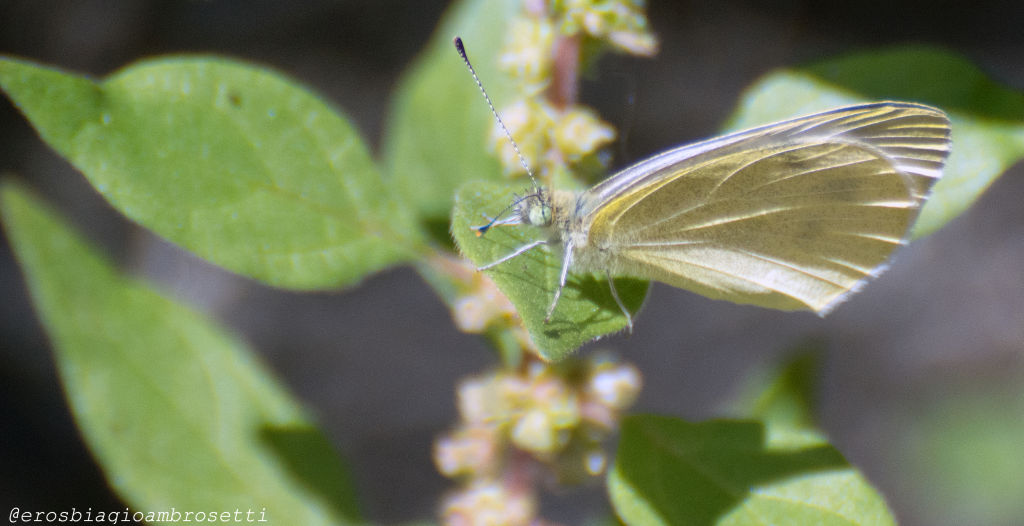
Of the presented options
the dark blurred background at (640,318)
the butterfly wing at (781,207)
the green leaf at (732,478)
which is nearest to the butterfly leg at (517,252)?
the butterfly wing at (781,207)

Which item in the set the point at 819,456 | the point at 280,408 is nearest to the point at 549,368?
the point at 819,456

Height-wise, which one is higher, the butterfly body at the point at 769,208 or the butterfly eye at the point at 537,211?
the butterfly eye at the point at 537,211

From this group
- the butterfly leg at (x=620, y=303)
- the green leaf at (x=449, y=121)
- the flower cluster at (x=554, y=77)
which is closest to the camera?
the butterfly leg at (x=620, y=303)

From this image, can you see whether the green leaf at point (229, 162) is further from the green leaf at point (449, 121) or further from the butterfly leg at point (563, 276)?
the butterfly leg at point (563, 276)

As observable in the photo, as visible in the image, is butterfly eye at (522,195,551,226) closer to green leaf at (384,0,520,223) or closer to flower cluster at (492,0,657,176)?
flower cluster at (492,0,657,176)

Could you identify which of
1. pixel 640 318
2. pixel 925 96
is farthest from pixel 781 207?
pixel 640 318
